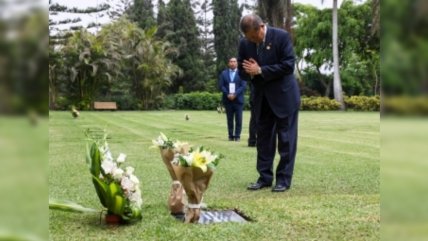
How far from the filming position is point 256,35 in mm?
3006

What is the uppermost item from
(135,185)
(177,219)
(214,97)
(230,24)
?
(230,24)

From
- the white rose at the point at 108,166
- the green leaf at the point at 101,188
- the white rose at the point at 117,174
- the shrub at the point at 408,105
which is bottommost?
the green leaf at the point at 101,188

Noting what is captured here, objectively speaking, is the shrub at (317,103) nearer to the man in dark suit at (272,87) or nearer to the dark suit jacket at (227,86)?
the dark suit jacket at (227,86)

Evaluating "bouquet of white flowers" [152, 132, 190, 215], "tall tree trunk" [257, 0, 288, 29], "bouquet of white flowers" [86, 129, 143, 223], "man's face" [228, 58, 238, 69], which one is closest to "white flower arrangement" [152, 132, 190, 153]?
"bouquet of white flowers" [152, 132, 190, 215]

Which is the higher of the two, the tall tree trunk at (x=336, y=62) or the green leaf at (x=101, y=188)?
the tall tree trunk at (x=336, y=62)

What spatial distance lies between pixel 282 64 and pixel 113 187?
1242 millimetres

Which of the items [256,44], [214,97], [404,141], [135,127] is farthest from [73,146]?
[404,141]

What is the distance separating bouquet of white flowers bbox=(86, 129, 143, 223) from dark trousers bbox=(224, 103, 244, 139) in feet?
10.5

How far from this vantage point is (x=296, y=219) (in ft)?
7.70

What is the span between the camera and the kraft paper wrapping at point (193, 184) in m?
2.35

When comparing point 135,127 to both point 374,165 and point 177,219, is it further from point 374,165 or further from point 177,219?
point 177,219

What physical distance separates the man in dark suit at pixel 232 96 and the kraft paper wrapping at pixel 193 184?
2379mm

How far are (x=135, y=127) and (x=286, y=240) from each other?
315cm

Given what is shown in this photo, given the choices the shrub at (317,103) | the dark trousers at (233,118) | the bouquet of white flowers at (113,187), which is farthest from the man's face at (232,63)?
the bouquet of white flowers at (113,187)
